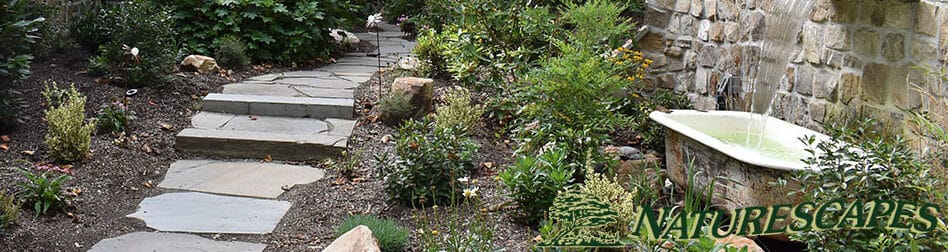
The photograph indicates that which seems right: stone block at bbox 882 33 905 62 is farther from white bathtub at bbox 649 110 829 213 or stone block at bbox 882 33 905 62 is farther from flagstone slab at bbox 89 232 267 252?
flagstone slab at bbox 89 232 267 252

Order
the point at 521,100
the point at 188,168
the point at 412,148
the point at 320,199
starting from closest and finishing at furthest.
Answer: the point at 412,148 < the point at 320,199 < the point at 188,168 < the point at 521,100

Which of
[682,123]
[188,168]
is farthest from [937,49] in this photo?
[188,168]

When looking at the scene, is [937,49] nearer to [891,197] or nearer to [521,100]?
[891,197]

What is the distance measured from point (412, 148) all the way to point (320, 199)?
2.04ft

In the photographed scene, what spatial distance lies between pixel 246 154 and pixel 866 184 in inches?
140

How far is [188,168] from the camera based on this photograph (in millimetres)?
5336

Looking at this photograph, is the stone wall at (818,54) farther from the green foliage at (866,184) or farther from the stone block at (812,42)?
the green foliage at (866,184)

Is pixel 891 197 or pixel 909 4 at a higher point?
pixel 909 4

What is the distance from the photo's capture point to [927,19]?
155 inches

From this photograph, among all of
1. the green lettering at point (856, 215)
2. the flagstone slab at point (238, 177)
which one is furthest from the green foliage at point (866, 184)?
the flagstone slab at point (238, 177)

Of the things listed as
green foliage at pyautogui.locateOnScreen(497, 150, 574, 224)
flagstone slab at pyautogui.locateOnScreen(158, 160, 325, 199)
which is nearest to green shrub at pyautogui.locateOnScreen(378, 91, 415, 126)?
flagstone slab at pyautogui.locateOnScreen(158, 160, 325, 199)

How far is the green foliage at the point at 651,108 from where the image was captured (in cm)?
548

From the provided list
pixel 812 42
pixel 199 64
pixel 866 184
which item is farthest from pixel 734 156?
pixel 199 64

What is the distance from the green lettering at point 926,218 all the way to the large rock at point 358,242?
181 centimetres
